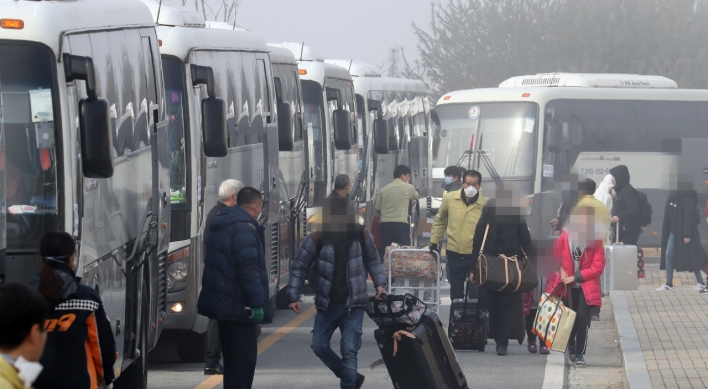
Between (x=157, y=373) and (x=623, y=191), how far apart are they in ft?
32.3

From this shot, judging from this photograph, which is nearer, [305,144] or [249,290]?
[249,290]

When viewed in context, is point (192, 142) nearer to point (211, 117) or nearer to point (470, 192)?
point (211, 117)

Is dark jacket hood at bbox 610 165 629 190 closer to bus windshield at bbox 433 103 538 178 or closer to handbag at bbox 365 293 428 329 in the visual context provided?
bus windshield at bbox 433 103 538 178

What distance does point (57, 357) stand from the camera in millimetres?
6023

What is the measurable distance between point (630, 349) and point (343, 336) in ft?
11.0

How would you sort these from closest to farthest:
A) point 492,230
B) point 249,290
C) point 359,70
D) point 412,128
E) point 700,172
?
point 249,290
point 492,230
point 700,172
point 359,70
point 412,128

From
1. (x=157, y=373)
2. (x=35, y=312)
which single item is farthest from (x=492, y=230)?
(x=35, y=312)

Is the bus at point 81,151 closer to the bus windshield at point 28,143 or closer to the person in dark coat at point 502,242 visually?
the bus windshield at point 28,143

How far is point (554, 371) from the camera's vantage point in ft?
37.7

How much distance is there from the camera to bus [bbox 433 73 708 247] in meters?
25.9

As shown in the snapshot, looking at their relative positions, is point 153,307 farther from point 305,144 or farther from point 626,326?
point 305,144

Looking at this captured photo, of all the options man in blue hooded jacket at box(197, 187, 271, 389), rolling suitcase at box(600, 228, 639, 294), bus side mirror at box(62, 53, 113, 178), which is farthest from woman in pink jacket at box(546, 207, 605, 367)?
rolling suitcase at box(600, 228, 639, 294)

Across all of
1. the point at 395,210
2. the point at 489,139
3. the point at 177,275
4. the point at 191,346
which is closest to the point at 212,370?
the point at 177,275

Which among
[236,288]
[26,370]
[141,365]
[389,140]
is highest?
[389,140]
